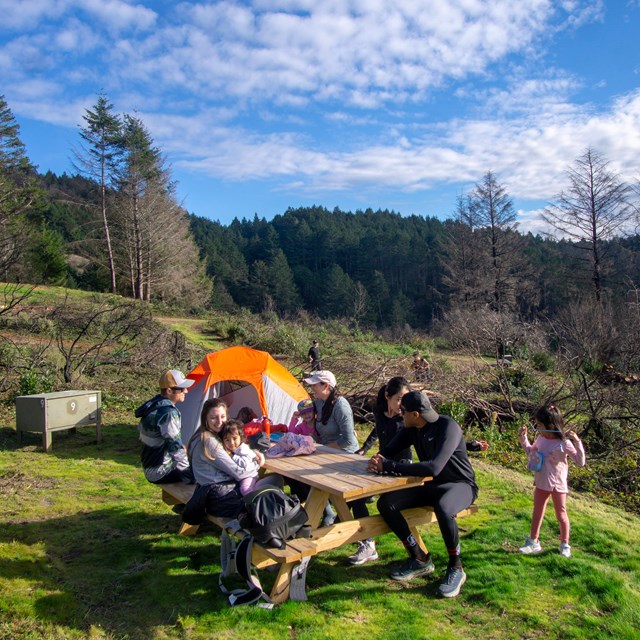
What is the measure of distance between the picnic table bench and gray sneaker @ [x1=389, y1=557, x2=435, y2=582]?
0.61 feet

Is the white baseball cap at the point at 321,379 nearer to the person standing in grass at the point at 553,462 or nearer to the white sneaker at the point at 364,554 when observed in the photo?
the white sneaker at the point at 364,554

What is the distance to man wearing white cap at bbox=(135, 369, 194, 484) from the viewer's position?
14.6ft

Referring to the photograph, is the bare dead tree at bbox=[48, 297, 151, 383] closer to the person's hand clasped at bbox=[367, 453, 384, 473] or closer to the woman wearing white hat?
the woman wearing white hat

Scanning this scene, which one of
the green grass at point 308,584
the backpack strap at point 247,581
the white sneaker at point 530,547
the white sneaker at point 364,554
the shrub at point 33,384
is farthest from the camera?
the shrub at point 33,384

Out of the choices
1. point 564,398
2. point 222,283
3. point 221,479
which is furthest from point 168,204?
point 221,479

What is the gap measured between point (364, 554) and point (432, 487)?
0.80m

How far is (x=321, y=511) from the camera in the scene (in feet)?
12.6

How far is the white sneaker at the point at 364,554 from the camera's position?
13.4ft

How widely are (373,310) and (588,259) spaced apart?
28.0 metres

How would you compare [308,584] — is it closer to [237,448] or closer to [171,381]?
[237,448]

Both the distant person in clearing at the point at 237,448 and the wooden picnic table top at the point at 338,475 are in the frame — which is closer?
the wooden picnic table top at the point at 338,475

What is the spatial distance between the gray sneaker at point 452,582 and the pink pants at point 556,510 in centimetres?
91

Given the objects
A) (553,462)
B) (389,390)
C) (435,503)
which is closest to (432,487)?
(435,503)

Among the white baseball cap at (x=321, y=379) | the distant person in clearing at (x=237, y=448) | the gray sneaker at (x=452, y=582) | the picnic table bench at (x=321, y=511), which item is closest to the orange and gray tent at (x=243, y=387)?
the white baseball cap at (x=321, y=379)
